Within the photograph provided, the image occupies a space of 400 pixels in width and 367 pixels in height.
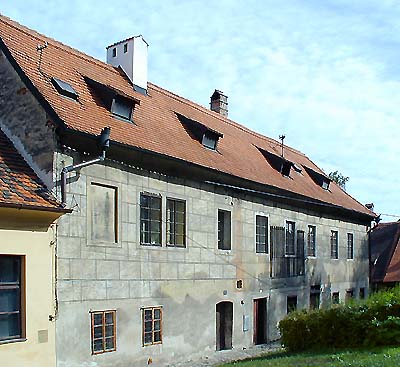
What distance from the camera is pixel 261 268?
21.8m

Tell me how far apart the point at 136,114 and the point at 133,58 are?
2.80 meters

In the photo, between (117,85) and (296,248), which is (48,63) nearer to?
(117,85)

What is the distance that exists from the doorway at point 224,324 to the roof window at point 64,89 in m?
8.08

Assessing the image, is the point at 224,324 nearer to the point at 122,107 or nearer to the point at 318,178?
the point at 122,107

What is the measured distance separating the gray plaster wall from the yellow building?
1.47 feet

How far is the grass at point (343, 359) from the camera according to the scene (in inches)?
445

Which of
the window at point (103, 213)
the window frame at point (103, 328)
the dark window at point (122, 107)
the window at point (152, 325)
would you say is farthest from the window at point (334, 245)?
the window frame at point (103, 328)

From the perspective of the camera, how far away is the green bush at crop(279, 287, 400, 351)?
47.8 ft

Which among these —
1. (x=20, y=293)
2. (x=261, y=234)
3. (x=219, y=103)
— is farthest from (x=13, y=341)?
(x=219, y=103)

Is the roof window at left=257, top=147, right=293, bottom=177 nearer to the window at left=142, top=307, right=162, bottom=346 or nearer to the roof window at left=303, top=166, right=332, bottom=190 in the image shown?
the roof window at left=303, top=166, right=332, bottom=190

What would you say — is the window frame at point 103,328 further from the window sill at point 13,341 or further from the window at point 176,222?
the window at point 176,222

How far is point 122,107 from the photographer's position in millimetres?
16938

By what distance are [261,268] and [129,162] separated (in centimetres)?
796

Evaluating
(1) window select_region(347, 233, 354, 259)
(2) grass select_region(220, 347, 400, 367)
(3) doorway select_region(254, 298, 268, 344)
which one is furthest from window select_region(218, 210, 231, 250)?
(1) window select_region(347, 233, 354, 259)
